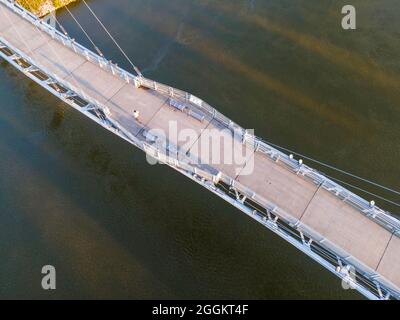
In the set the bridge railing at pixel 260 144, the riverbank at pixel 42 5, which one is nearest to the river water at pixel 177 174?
the riverbank at pixel 42 5

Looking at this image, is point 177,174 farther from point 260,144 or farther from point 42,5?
point 42,5

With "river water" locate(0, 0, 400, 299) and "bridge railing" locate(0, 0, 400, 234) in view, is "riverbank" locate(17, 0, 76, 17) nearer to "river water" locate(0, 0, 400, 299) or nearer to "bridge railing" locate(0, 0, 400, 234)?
"river water" locate(0, 0, 400, 299)

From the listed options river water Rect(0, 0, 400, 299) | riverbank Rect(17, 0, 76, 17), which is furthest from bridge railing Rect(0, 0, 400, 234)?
riverbank Rect(17, 0, 76, 17)

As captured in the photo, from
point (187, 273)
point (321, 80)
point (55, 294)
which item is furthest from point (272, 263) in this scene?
point (321, 80)

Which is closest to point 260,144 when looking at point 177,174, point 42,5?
point 177,174

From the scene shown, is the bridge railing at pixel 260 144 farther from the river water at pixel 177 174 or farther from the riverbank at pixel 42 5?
→ the riverbank at pixel 42 5

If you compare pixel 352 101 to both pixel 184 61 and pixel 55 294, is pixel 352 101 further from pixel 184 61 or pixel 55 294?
pixel 55 294
